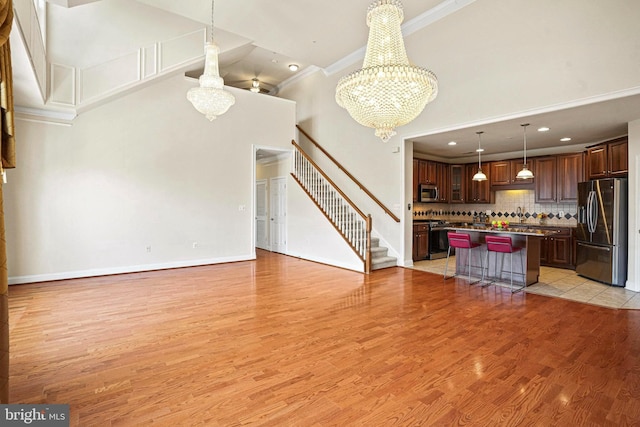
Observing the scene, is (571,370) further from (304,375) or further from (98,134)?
(98,134)

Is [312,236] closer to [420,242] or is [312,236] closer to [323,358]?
[420,242]

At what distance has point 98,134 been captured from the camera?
6020mm

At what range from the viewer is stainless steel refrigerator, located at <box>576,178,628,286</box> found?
5203 millimetres

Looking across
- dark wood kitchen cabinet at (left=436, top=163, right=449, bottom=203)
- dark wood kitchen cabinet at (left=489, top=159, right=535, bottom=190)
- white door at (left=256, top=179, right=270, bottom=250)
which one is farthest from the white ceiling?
white door at (left=256, top=179, right=270, bottom=250)

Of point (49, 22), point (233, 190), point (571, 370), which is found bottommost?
point (571, 370)

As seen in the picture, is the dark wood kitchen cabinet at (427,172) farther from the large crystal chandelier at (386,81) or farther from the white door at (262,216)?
the large crystal chandelier at (386,81)

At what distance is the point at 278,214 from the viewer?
9.10m

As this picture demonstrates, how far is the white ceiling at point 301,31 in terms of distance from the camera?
5145mm

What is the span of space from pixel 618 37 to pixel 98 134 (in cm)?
856

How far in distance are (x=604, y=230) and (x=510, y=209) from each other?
2.82 metres

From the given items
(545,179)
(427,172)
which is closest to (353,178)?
(427,172)

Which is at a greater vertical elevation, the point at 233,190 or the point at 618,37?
the point at 618,37

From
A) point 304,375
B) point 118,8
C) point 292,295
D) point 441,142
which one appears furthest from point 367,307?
point 118,8

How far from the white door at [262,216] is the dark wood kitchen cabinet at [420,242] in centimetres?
456
